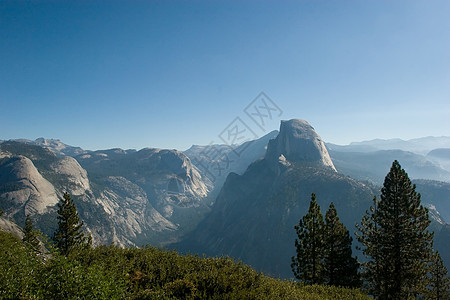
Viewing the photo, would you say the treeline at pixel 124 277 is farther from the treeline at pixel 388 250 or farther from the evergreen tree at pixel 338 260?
the evergreen tree at pixel 338 260

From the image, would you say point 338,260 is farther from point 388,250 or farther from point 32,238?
point 32,238

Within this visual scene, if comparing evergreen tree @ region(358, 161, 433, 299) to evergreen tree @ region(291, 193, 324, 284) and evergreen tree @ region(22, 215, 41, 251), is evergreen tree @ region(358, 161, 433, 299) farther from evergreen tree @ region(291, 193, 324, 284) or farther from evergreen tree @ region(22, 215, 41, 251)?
evergreen tree @ region(22, 215, 41, 251)

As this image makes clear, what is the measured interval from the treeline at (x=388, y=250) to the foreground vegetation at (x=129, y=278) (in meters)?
15.9

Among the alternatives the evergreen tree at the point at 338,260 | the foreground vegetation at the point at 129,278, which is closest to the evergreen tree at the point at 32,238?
the foreground vegetation at the point at 129,278

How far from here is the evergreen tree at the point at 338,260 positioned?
115 feet

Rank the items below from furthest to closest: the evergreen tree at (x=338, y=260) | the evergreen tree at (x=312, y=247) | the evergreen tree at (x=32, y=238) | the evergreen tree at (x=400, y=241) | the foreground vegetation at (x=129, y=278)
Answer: the evergreen tree at (x=338, y=260) < the evergreen tree at (x=312, y=247) < the evergreen tree at (x=400, y=241) < the evergreen tree at (x=32, y=238) < the foreground vegetation at (x=129, y=278)

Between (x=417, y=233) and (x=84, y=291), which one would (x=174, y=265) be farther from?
(x=417, y=233)

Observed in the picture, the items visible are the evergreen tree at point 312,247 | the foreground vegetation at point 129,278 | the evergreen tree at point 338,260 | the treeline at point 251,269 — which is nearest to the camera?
the foreground vegetation at point 129,278

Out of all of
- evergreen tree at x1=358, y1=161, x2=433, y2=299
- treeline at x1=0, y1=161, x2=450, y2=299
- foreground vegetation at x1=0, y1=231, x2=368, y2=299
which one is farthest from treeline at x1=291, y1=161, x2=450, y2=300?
foreground vegetation at x1=0, y1=231, x2=368, y2=299

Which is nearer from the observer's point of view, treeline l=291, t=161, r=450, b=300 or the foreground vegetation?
the foreground vegetation

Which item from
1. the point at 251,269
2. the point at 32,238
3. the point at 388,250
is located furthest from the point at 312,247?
the point at 32,238

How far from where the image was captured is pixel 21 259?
9023 millimetres

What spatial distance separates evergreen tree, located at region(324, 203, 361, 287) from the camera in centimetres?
3516

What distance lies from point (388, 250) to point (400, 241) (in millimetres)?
1847
